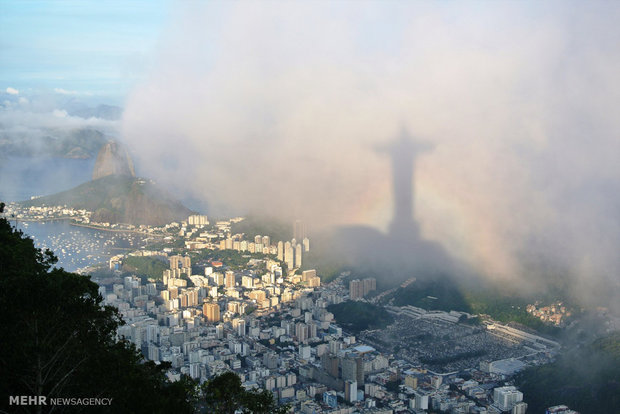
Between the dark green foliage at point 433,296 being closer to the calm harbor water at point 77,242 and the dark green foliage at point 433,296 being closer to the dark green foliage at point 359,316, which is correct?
the dark green foliage at point 359,316

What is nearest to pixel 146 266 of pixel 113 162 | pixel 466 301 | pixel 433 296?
pixel 433 296

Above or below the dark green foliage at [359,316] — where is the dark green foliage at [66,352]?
above

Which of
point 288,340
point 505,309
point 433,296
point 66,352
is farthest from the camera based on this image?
point 433,296

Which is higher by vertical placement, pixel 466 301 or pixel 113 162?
pixel 113 162

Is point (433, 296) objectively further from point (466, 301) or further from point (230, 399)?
point (230, 399)

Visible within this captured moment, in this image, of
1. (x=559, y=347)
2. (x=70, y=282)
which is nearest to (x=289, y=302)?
(x=559, y=347)

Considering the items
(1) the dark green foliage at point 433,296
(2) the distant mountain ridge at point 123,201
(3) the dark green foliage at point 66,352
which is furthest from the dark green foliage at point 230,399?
(2) the distant mountain ridge at point 123,201
